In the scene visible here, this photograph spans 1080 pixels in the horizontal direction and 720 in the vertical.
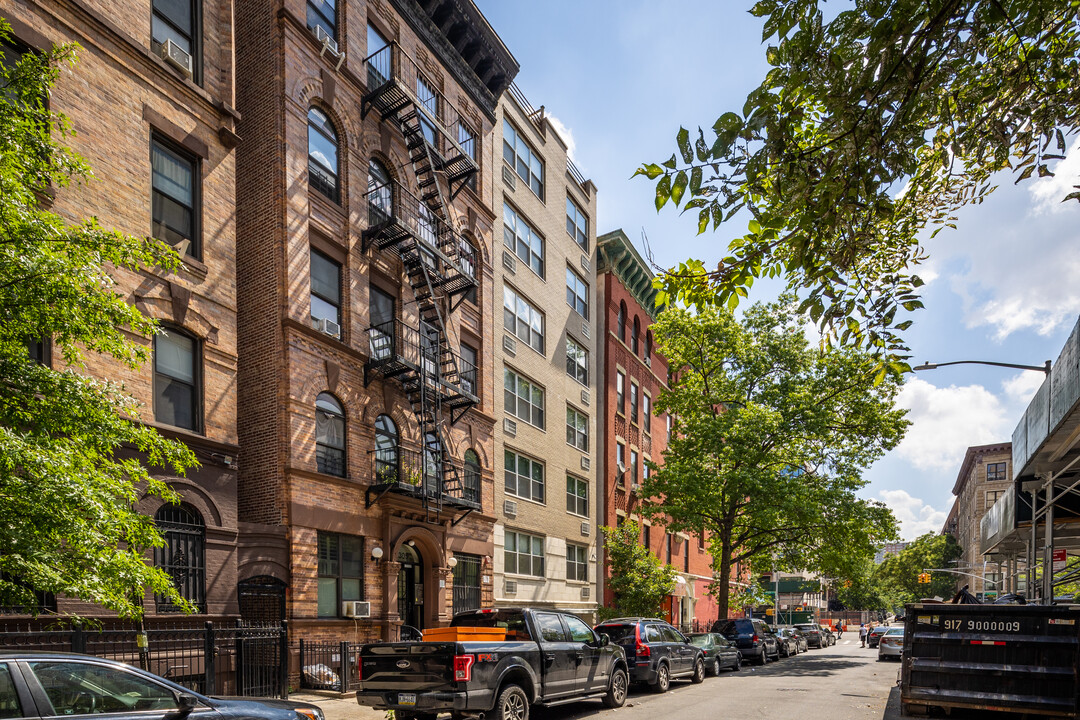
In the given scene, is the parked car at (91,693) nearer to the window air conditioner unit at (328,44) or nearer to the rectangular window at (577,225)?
the window air conditioner unit at (328,44)

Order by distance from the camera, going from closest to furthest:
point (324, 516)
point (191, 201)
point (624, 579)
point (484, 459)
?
point (191, 201) → point (324, 516) → point (484, 459) → point (624, 579)

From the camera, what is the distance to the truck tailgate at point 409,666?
10445 mm

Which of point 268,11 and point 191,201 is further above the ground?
point 268,11

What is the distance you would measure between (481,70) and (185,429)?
54.9 ft

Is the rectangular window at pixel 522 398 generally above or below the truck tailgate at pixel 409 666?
above

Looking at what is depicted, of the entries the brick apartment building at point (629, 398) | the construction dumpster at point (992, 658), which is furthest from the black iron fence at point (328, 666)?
the brick apartment building at point (629, 398)

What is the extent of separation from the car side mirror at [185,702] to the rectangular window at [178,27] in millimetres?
12468

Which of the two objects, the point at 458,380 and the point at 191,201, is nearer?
the point at 191,201

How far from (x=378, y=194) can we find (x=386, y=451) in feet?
22.0

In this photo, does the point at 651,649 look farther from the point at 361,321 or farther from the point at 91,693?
the point at 91,693

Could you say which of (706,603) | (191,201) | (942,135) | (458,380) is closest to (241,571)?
(191,201)

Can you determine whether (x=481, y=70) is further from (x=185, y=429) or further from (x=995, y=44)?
(x=995, y=44)

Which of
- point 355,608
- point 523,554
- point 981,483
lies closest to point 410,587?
point 355,608

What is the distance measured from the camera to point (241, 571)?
48.2 feet
